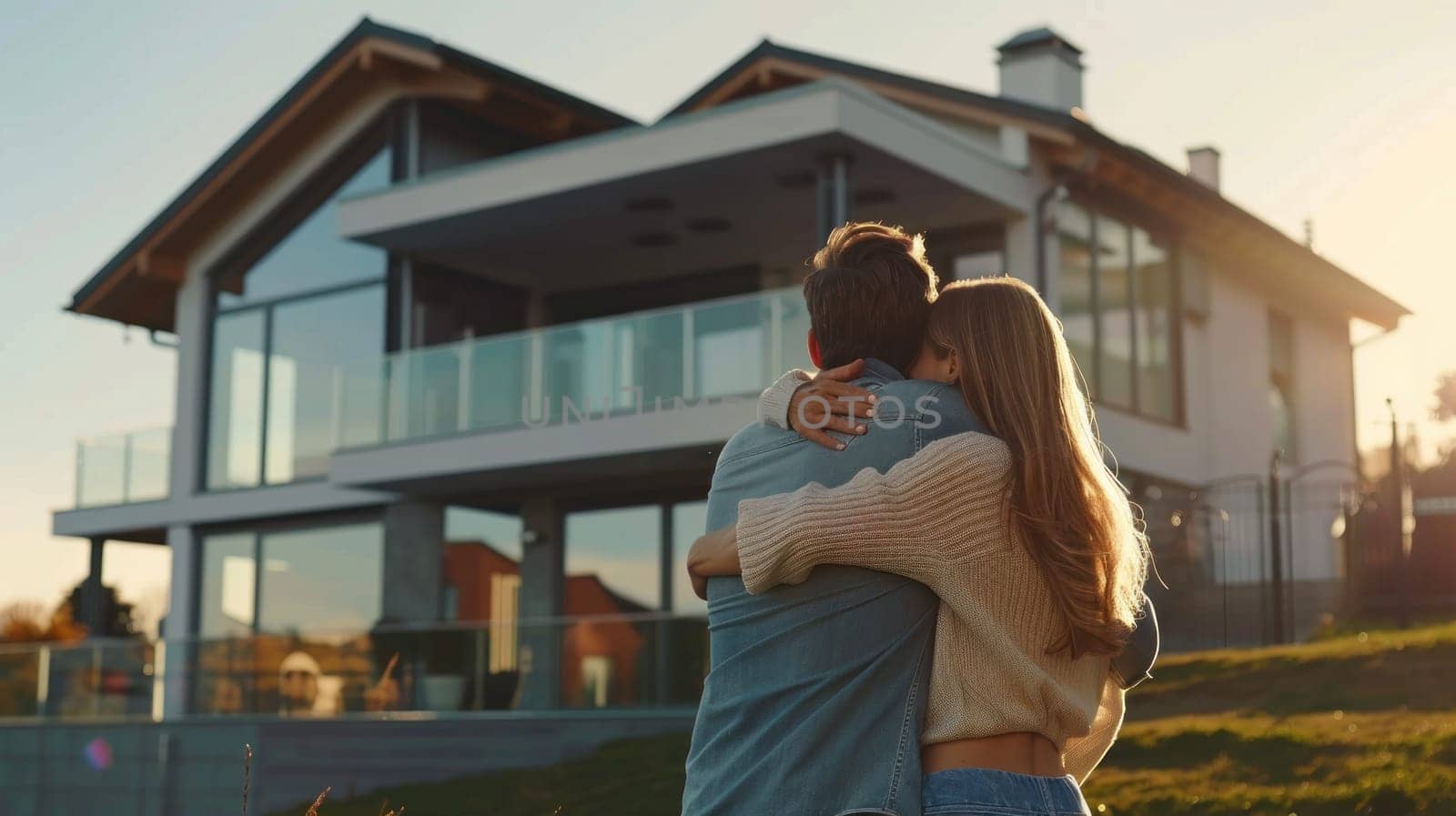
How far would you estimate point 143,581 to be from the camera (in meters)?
31.7

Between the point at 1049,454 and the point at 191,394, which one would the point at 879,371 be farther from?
the point at 191,394

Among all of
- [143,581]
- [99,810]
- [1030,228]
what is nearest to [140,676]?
[99,810]

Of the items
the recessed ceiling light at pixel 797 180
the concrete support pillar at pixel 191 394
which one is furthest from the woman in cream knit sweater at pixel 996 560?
the concrete support pillar at pixel 191 394

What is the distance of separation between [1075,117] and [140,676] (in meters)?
11.0

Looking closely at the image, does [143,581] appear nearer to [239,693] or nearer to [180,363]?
[180,363]

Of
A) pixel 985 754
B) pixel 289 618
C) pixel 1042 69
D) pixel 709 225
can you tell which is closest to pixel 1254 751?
pixel 985 754

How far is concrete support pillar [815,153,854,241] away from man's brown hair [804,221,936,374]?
1191cm

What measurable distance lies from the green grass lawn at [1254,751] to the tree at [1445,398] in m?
29.9

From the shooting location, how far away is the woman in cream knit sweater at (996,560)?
238 cm

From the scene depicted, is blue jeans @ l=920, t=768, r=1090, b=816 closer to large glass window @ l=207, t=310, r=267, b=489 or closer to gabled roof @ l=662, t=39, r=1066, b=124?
gabled roof @ l=662, t=39, r=1066, b=124

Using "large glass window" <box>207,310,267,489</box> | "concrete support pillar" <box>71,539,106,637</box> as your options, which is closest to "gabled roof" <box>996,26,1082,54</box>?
"large glass window" <box>207,310,267,489</box>

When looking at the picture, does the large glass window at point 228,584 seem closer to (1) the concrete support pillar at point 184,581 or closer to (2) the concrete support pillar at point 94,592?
(1) the concrete support pillar at point 184,581

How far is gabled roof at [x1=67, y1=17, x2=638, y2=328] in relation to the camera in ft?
62.2

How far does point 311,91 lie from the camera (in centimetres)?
2020
